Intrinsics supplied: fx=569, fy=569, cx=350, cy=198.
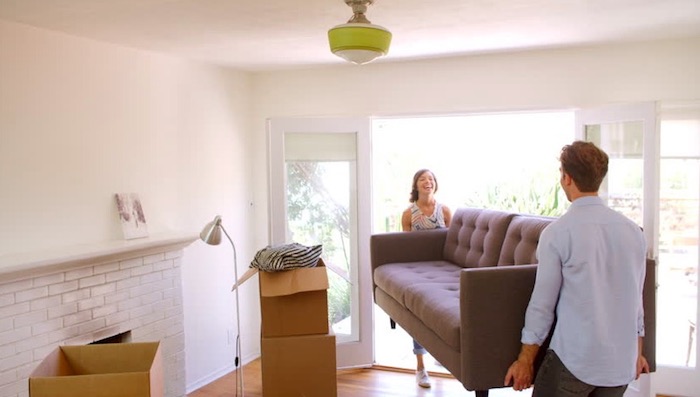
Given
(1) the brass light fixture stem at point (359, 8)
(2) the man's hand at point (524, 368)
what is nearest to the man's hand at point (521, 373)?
(2) the man's hand at point (524, 368)

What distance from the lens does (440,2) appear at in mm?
2578

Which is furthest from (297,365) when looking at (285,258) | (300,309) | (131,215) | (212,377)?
(212,377)

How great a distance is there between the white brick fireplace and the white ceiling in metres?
1.16

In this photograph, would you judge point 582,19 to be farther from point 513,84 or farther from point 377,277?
point 377,277

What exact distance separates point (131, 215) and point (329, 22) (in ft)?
5.44

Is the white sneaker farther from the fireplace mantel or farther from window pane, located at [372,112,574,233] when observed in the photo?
window pane, located at [372,112,574,233]

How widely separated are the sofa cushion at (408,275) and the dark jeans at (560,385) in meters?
1.32

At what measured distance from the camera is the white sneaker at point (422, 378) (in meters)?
3.97

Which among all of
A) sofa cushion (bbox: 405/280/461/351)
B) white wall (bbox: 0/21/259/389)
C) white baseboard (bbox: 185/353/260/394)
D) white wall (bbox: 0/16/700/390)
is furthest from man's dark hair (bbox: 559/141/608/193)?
white baseboard (bbox: 185/353/260/394)

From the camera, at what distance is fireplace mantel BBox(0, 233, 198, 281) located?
257cm

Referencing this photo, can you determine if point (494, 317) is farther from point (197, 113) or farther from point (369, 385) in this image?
point (197, 113)

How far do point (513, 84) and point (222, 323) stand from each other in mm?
2778

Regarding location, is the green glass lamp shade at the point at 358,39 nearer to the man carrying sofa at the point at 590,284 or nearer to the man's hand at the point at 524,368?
the man carrying sofa at the point at 590,284

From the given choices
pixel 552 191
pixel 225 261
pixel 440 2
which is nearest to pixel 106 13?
pixel 440 2
